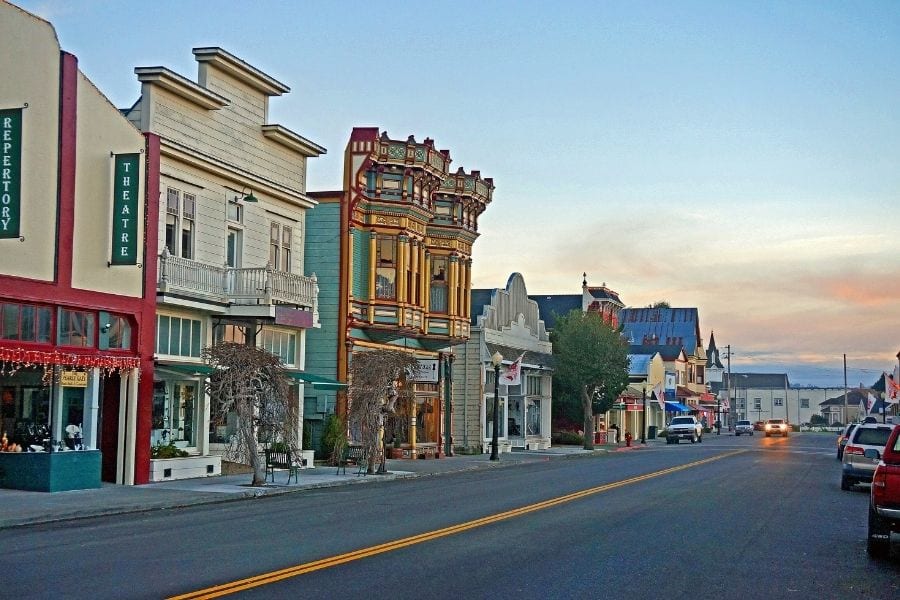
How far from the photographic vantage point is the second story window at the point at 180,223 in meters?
29.3

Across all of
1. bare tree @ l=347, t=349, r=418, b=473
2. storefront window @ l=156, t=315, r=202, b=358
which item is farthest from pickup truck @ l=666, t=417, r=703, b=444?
storefront window @ l=156, t=315, r=202, b=358

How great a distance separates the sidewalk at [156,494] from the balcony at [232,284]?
4.87 meters

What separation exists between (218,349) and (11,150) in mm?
6968

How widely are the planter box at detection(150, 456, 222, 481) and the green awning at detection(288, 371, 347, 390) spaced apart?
3.86 metres

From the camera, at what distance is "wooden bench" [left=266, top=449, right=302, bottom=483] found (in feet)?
94.0

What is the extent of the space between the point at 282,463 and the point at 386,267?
12.1 m

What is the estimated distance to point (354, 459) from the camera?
3697 cm

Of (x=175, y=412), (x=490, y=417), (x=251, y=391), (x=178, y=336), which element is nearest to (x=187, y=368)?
(x=178, y=336)

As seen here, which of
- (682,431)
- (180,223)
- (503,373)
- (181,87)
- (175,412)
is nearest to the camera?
(181,87)

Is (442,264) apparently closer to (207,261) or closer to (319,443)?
(319,443)

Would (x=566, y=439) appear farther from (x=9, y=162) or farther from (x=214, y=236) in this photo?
(x=9, y=162)

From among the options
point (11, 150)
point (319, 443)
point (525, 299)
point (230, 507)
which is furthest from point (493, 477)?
point (525, 299)

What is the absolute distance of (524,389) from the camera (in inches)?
2243

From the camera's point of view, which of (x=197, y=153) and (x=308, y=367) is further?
(x=308, y=367)
